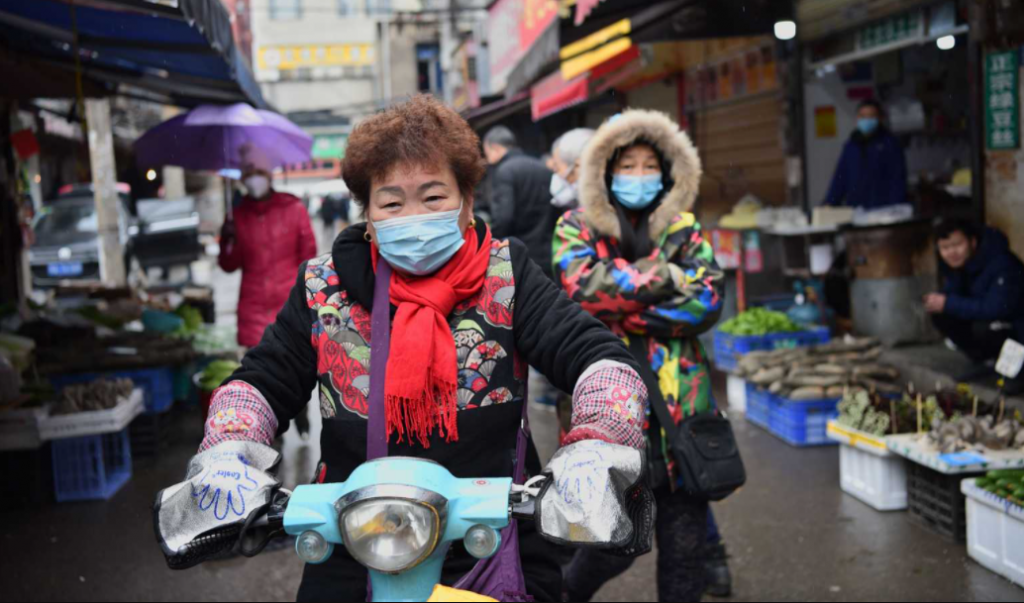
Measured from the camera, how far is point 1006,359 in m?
6.09

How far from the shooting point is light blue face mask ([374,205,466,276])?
2348mm

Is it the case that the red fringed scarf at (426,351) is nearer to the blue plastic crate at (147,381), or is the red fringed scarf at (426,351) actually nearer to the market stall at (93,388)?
the market stall at (93,388)

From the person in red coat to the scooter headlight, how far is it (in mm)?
5866

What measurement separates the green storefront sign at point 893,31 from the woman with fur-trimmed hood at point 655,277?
5.13m

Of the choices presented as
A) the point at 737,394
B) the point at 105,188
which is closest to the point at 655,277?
the point at 737,394

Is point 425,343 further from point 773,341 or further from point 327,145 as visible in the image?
point 327,145

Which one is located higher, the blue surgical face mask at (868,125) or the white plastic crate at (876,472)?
the blue surgical face mask at (868,125)

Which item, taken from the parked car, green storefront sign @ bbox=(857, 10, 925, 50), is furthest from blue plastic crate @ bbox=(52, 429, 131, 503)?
the parked car

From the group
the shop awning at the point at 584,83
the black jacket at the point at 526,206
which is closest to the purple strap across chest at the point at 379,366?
Result: the black jacket at the point at 526,206

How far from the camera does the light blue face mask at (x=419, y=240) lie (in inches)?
92.4

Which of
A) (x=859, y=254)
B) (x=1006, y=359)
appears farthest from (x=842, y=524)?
(x=859, y=254)

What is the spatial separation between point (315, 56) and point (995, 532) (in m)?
67.0

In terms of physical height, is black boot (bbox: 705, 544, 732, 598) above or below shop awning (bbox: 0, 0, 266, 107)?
below

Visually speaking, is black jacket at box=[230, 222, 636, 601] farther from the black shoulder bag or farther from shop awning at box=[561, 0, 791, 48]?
shop awning at box=[561, 0, 791, 48]
